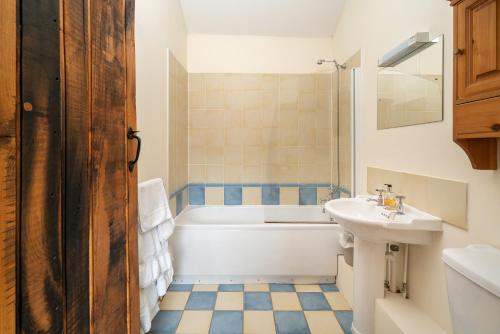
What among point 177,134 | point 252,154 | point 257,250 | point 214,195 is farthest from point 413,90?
point 214,195

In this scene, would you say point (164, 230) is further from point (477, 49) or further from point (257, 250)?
point (477, 49)

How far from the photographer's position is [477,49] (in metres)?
1.02

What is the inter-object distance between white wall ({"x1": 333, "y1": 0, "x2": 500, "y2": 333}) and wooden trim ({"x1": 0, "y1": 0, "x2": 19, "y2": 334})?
1.55 metres

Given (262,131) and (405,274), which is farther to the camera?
(262,131)

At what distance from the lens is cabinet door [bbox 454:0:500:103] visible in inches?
37.5

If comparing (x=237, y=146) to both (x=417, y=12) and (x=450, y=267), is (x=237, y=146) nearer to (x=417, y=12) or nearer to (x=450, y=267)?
(x=417, y=12)

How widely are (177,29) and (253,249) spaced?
2207 mm

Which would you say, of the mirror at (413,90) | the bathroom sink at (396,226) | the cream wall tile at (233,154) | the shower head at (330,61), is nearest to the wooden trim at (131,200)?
the bathroom sink at (396,226)

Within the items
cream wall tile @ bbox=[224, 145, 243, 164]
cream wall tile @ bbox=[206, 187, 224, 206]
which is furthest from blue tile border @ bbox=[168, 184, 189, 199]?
cream wall tile @ bbox=[224, 145, 243, 164]

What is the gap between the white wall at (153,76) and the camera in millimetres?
1895

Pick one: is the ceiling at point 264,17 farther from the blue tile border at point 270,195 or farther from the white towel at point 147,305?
the white towel at point 147,305

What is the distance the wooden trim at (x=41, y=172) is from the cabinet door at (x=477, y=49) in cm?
131

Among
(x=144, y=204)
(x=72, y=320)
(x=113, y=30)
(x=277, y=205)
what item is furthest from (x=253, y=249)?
(x=113, y=30)

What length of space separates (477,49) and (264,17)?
97.4 inches
